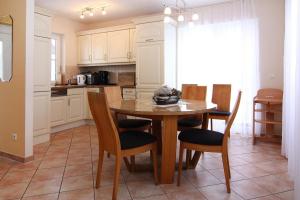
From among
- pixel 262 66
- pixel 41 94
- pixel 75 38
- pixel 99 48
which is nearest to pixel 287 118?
pixel 262 66

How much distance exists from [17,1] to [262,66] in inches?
149

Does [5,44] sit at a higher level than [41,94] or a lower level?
higher

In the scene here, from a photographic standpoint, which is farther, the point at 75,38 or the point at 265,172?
the point at 75,38

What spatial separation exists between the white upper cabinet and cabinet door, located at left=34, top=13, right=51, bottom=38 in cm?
159

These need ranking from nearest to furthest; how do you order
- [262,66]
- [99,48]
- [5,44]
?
[5,44] < [262,66] < [99,48]

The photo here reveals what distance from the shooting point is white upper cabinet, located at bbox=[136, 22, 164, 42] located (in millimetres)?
4309

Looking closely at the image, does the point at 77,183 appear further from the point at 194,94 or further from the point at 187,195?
the point at 194,94

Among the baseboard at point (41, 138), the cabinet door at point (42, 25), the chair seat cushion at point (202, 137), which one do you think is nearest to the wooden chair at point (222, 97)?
the chair seat cushion at point (202, 137)

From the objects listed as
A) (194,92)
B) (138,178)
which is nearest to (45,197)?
(138,178)

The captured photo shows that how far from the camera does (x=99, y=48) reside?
5.32m

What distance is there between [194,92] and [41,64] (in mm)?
2430

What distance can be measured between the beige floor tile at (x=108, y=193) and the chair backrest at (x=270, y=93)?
2.85 meters

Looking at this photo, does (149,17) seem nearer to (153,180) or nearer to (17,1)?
(17,1)

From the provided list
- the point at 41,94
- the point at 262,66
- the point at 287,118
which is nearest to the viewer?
the point at 287,118
